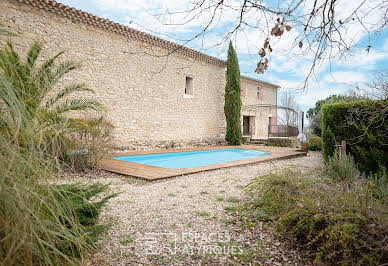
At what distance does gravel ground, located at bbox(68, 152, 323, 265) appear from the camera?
6.31ft

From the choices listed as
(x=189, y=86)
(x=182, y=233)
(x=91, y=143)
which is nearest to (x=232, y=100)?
(x=189, y=86)

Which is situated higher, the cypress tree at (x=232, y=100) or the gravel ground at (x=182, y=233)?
the cypress tree at (x=232, y=100)

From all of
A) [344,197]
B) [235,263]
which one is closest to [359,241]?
[344,197]

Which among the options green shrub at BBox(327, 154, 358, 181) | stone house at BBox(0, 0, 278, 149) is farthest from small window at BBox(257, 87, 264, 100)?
green shrub at BBox(327, 154, 358, 181)

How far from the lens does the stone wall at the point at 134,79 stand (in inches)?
270

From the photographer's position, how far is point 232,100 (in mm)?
12672

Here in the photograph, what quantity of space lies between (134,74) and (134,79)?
20cm

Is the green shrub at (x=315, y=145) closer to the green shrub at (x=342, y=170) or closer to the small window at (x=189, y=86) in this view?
the small window at (x=189, y=86)

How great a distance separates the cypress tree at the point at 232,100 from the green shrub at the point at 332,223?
32.9ft

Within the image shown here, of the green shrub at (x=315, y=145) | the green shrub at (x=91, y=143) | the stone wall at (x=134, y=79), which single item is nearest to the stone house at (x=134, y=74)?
the stone wall at (x=134, y=79)

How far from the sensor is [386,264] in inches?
59.8

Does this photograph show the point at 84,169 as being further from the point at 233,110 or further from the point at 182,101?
the point at 233,110

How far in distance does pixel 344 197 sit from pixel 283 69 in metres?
1.42

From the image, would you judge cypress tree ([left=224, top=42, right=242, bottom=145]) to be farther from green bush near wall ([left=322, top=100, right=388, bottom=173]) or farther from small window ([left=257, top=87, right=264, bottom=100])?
green bush near wall ([left=322, top=100, right=388, bottom=173])
